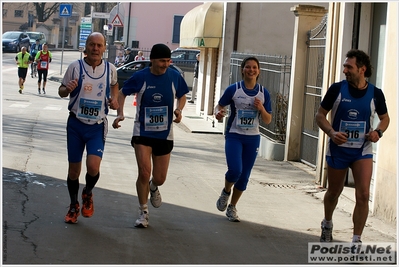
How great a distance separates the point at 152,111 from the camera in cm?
797

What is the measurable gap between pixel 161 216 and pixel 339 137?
Result: 2.62 metres

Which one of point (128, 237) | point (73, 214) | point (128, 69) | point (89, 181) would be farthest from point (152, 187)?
point (128, 69)

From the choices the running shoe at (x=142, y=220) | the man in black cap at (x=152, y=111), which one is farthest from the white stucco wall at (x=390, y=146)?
the running shoe at (x=142, y=220)

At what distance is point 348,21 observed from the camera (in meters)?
11.6

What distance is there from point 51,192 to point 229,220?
2.50 metres

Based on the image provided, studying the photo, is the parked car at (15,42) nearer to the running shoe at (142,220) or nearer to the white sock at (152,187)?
the white sock at (152,187)

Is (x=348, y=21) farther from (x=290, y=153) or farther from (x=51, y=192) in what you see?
(x=51, y=192)

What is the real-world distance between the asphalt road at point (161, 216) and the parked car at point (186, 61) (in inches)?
919

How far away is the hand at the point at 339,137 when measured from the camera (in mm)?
7102

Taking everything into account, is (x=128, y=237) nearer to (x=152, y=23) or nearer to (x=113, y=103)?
(x=113, y=103)

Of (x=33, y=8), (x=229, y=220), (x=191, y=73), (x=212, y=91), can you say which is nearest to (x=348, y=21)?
(x=229, y=220)

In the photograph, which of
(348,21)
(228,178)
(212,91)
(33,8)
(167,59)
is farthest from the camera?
(33,8)

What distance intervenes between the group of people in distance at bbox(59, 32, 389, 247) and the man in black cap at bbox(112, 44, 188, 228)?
0.4 inches

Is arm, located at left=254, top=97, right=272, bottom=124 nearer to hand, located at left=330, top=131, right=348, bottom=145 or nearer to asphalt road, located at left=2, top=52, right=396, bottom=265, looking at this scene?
asphalt road, located at left=2, top=52, right=396, bottom=265
